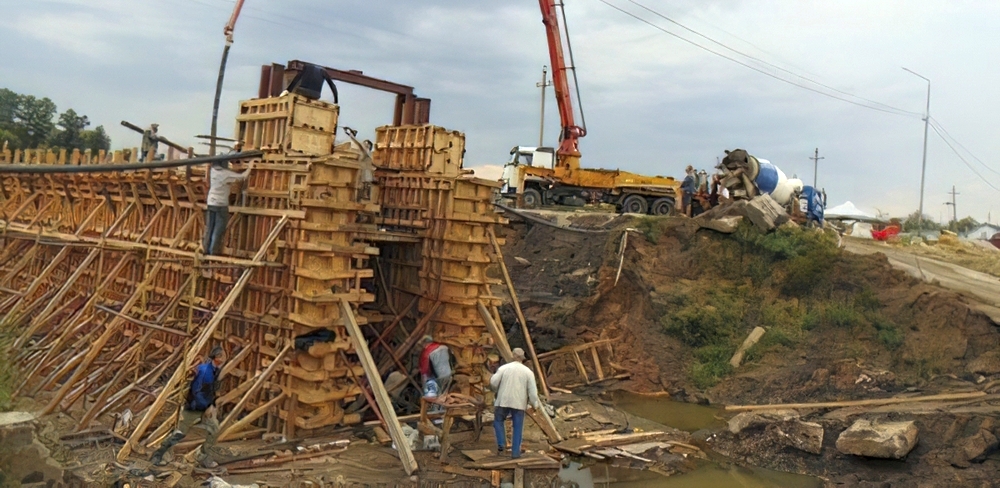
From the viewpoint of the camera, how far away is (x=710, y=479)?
11.0 m

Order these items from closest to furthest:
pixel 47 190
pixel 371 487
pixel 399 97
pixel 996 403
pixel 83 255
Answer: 1. pixel 371 487
2. pixel 996 403
3. pixel 399 97
4. pixel 83 255
5. pixel 47 190

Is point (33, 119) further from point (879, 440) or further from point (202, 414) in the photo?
point (879, 440)

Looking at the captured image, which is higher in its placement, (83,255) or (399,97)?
(399,97)

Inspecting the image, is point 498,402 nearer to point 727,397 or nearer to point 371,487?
point 371,487

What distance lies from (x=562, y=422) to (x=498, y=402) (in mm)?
3267

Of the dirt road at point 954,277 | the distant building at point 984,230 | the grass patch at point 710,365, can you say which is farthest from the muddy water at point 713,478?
the distant building at point 984,230

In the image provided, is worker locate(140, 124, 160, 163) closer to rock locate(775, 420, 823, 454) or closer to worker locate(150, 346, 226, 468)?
worker locate(150, 346, 226, 468)

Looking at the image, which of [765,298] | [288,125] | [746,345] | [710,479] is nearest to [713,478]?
[710,479]

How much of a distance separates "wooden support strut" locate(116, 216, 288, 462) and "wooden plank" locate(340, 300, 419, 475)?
1.34 metres

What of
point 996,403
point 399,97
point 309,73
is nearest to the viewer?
point 309,73

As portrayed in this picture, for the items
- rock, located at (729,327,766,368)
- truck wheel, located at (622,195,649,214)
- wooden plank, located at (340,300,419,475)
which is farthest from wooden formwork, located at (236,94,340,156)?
truck wheel, located at (622,195,649,214)

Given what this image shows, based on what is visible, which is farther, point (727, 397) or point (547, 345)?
point (547, 345)

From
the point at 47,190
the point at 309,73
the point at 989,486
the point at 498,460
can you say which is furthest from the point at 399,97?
the point at 989,486

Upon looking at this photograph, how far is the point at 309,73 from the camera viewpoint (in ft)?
38.1
